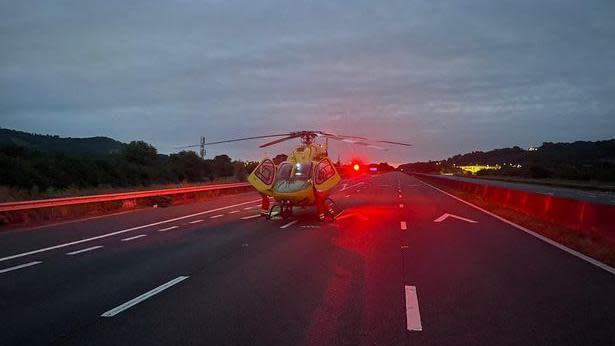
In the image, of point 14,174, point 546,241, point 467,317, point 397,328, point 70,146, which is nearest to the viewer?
point 397,328

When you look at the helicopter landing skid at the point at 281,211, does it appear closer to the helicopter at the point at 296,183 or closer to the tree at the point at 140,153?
the helicopter at the point at 296,183

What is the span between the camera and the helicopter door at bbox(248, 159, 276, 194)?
65.6 ft

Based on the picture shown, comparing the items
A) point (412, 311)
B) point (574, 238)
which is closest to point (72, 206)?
point (574, 238)

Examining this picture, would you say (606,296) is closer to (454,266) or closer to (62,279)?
(454,266)

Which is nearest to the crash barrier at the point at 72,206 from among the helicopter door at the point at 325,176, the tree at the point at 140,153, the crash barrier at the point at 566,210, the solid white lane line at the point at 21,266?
the solid white lane line at the point at 21,266

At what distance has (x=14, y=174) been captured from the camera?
34.9 metres

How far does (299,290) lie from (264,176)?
11946 millimetres

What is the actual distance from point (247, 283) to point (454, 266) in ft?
13.4

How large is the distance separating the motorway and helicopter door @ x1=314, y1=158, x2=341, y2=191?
4317mm

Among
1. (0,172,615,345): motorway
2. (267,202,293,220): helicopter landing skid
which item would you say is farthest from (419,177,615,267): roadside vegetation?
(267,202,293,220): helicopter landing skid

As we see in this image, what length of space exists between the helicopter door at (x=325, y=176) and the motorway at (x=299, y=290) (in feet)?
14.2

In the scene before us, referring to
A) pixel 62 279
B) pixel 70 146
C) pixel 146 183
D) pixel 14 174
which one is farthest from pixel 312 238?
pixel 70 146

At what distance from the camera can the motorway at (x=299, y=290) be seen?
6.22 metres

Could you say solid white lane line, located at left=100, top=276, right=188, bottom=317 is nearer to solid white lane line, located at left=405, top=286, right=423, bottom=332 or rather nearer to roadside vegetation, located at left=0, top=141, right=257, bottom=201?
solid white lane line, located at left=405, top=286, right=423, bottom=332
